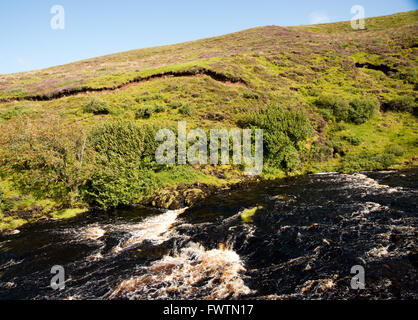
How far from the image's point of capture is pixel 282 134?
3198 centimetres

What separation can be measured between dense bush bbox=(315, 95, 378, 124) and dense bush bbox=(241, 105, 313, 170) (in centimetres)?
1102

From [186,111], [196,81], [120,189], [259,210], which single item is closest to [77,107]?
[186,111]

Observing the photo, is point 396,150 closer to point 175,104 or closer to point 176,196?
point 176,196

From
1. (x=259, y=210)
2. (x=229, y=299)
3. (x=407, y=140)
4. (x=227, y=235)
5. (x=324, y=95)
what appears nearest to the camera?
(x=229, y=299)

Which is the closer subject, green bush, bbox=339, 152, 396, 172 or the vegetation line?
green bush, bbox=339, 152, 396, 172

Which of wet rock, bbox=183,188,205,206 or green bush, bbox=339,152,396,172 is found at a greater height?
green bush, bbox=339,152,396,172

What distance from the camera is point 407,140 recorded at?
110ft

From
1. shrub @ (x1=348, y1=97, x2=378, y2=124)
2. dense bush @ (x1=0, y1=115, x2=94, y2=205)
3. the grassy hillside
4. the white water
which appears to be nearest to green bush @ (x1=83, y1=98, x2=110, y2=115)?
the grassy hillside

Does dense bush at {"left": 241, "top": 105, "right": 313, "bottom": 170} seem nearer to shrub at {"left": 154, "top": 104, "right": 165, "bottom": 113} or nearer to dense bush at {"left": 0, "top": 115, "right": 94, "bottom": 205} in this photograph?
shrub at {"left": 154, "top": 104, "right": 165, "bottom": 113}

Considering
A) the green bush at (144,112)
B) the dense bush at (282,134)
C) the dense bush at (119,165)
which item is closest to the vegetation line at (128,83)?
the green bush at (144,112)

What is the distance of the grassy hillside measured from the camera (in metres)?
23.2

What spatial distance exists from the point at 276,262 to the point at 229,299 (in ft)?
12.2
